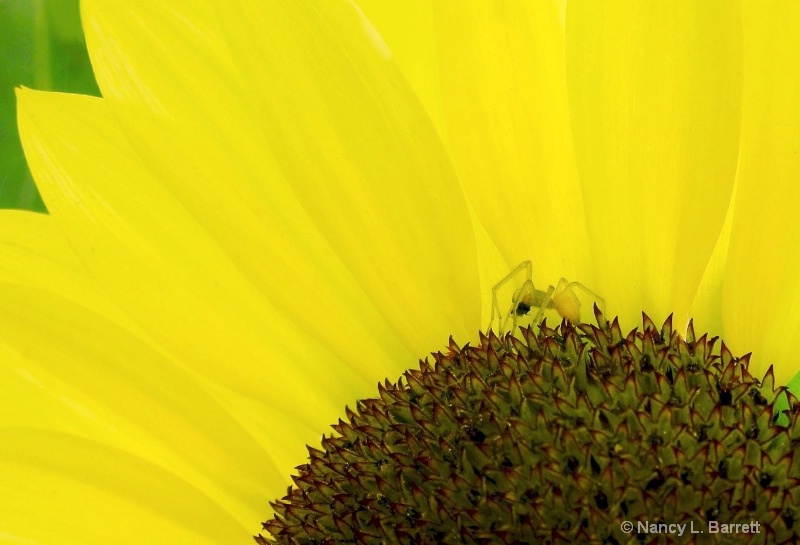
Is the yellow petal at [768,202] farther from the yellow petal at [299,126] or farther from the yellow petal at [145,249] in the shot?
the yellow petal at [145,249]

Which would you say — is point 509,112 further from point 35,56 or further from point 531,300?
point 35,56

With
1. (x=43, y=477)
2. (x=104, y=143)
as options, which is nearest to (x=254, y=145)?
(x=104, y=143)

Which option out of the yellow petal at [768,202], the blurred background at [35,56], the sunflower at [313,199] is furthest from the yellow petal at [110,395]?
the yellow petal at [768,202]

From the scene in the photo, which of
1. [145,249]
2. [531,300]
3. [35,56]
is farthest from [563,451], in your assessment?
[35,56]

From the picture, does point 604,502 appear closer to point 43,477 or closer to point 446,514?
point 446,514

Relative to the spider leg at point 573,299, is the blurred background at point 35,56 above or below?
above

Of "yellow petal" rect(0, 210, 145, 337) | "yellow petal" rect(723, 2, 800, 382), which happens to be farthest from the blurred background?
"yellow petal" rect(723, 2, 800, 382)

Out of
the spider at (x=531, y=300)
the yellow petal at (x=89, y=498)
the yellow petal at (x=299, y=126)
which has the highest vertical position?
the yellow petal at (x=299, y=126)

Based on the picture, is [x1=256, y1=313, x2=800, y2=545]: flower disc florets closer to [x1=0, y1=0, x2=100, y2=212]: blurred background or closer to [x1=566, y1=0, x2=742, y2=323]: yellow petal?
[x1=566, y1=0, x2=742, y2=323]: yellow petal
